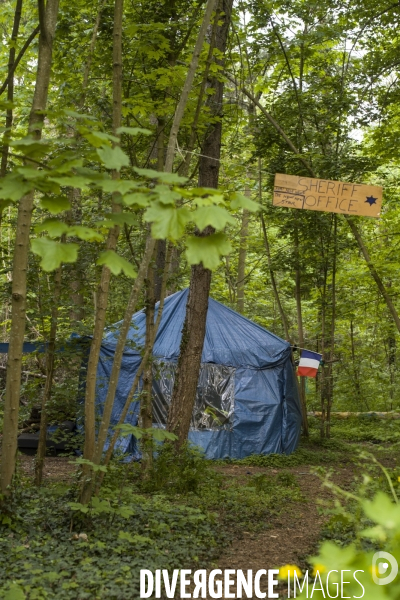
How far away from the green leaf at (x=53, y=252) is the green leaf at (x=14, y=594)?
60.7 inches

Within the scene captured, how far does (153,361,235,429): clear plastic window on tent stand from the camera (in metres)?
8.95

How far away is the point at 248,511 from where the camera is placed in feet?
15.8

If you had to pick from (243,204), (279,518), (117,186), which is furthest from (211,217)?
(279,518)

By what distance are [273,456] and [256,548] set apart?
4.95 meters

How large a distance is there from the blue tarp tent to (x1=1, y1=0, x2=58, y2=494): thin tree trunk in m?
5.16

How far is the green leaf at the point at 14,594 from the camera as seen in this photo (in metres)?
2.47

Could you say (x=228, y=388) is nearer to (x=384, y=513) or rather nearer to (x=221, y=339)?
(x=221, y=339)

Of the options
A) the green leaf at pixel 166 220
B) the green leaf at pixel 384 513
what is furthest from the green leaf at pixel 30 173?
the green leaf at pixel 384 513

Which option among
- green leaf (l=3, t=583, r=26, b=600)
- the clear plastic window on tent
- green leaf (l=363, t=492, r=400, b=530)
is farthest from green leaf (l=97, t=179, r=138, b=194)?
the clear plastic window on tent

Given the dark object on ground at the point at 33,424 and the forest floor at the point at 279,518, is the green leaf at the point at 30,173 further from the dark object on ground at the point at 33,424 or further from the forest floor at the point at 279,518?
the dark object on ground at the point at 33,424

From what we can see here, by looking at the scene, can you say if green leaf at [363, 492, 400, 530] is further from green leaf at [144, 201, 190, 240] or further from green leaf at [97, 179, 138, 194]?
green leaf at [97, 179, 138, 194]

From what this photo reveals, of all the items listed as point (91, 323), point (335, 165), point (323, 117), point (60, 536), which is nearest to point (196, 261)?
point (60, 536)

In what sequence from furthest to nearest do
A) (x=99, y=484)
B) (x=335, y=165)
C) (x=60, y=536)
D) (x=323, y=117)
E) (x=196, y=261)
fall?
(x=323, y=117) → (x=335, y=165) → (x=99, y=484) → (x=60, y=536) → (x=196, y=261)

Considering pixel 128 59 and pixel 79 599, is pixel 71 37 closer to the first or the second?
pixel 128 59
